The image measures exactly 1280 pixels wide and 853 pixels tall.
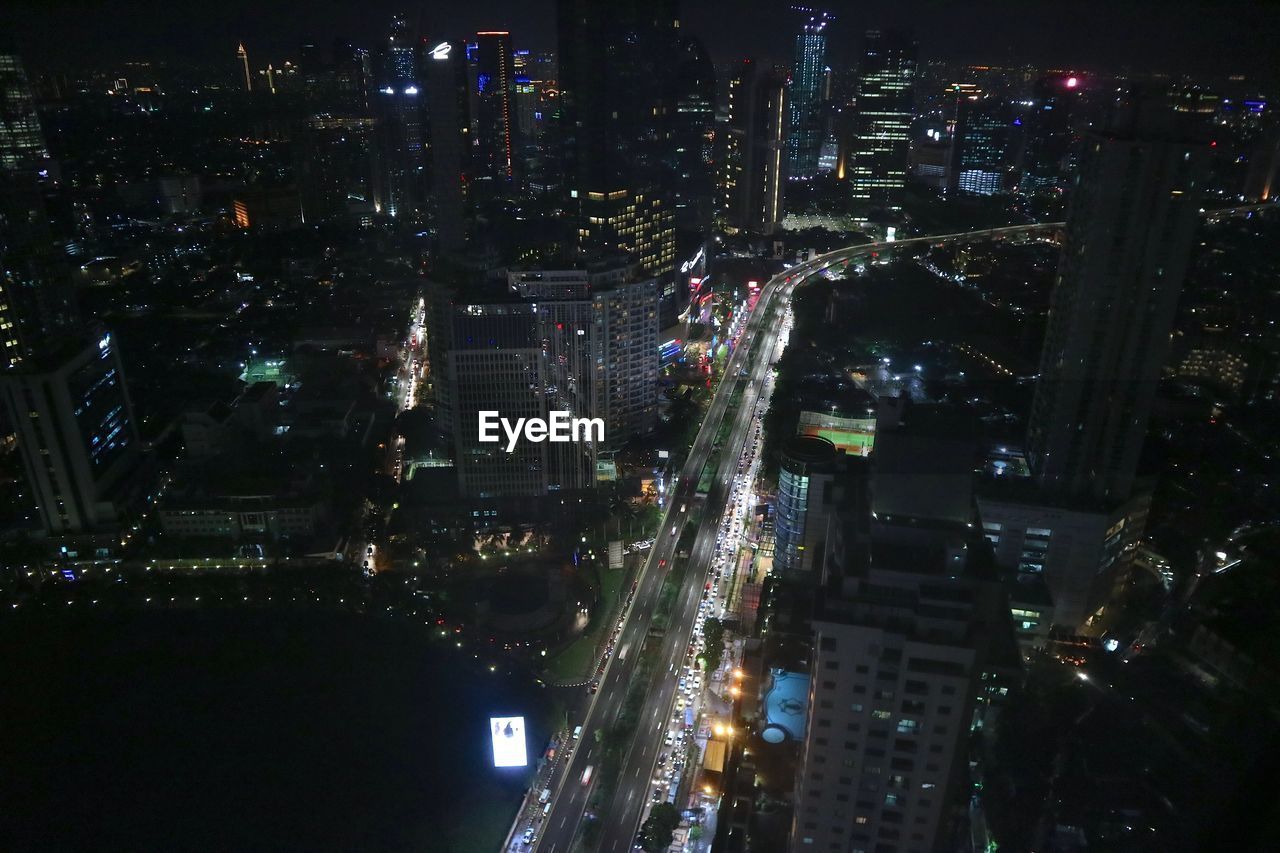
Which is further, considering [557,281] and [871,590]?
[557,281]

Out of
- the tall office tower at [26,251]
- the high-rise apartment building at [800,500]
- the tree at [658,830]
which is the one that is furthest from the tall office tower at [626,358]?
the tall office tower at [26,251]

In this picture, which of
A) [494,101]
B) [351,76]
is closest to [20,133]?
[351,76]

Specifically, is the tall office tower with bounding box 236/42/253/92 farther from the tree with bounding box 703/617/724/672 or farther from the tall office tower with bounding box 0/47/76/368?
the tree with bounding box 703/617/724/672

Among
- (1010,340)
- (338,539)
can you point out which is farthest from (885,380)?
(338,539)

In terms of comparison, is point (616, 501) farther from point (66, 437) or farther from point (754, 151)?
point (754, 151)

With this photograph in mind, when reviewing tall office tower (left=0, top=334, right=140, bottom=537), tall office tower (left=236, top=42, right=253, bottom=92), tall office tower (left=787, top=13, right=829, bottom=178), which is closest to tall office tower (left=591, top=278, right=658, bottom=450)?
tall office tower (left=236, top=42, right=253, bottom=92)

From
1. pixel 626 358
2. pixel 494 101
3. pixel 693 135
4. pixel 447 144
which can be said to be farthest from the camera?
pixel 494 101

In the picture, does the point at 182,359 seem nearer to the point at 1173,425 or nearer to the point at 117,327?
the point at 117,327
